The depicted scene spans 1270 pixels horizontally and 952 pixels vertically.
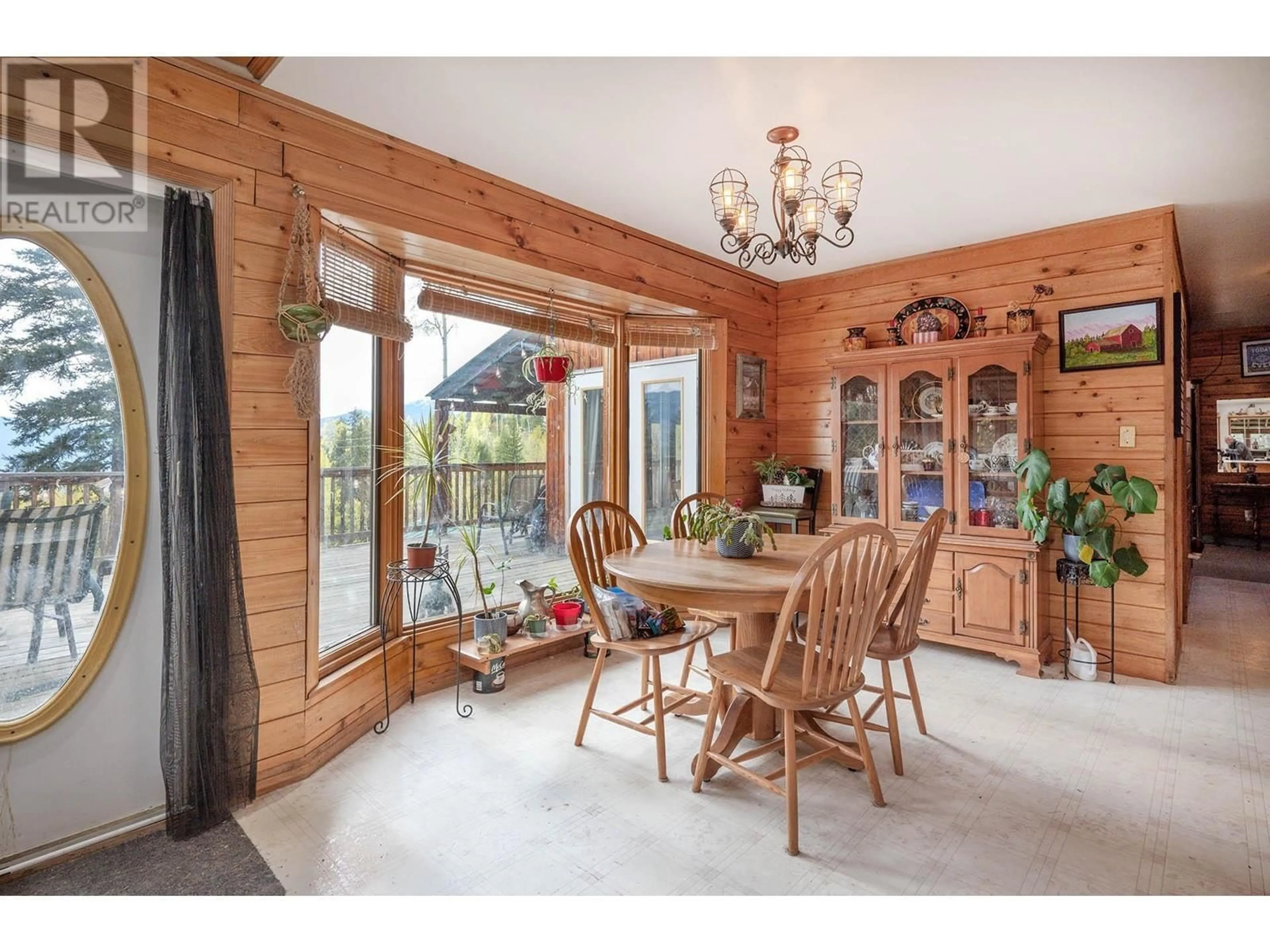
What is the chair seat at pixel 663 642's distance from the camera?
2.29 meters

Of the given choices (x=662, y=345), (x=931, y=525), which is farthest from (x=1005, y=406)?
(x=662, y=345)

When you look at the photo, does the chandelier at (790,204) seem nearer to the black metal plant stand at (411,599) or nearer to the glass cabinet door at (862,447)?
the glass cabinet door at (862,447)

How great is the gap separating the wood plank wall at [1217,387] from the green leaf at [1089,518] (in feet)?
16.8

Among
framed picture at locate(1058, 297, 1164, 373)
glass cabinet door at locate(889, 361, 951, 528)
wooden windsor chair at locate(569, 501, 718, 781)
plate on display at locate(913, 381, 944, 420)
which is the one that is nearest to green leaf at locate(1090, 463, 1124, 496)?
framed picture at locate(1058, 297, 1164, 373)

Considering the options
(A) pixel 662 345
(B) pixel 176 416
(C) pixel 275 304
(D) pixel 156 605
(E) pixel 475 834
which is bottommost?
(E) pixel 475 834

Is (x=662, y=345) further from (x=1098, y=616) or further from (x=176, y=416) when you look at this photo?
(x=1098, y=616)

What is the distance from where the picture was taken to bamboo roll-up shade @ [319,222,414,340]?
2398mm

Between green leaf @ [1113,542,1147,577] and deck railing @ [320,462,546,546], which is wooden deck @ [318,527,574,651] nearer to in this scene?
deck railing @ [320,462,546,546]

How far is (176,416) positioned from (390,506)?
3.51 feet

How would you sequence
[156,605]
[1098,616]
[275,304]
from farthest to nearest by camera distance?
[1098,616]
[275,304]
[156,605]

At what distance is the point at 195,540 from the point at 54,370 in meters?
0.65

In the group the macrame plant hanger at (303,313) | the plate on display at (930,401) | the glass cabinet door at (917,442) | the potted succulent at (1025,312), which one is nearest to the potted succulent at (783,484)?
the glass cabinet door at (917,442)

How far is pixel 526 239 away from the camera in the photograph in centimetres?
301

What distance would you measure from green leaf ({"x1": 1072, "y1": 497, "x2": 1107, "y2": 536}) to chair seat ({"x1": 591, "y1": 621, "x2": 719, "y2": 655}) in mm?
1983
